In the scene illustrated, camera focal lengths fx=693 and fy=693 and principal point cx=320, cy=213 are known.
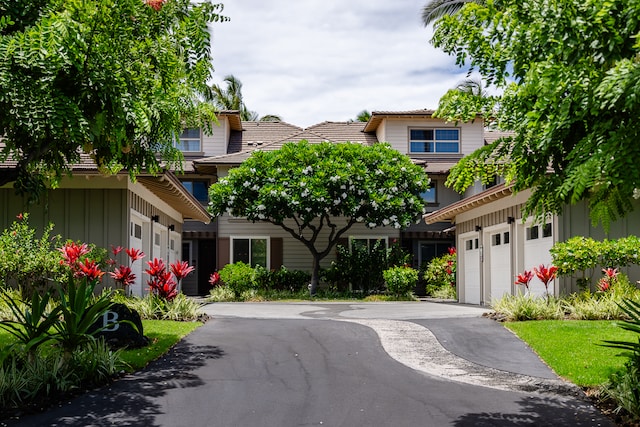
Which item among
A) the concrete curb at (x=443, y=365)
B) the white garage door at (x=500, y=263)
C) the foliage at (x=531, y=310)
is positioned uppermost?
the white garage door at (x=500, y=263)

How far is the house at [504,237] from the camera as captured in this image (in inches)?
631

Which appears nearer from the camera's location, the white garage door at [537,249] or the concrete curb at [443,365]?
the concrete curb at [443,365]

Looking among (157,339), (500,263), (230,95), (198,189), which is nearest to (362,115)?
(230,95)

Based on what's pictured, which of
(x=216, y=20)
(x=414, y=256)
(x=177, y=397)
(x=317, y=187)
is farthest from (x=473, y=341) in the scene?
(x=414, y=256)

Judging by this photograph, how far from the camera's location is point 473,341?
12312mm

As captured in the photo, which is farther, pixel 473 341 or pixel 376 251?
pixel 376 251

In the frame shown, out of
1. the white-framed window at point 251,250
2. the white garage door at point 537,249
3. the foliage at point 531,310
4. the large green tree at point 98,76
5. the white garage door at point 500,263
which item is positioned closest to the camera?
the large green tree at point 98,76

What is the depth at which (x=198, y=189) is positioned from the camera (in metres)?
31.6

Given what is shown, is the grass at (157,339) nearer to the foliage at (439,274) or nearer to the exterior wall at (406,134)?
the foliage at (439,274)

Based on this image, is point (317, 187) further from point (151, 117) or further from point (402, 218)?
point (151, 117)

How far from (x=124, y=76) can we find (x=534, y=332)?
27.5 feet

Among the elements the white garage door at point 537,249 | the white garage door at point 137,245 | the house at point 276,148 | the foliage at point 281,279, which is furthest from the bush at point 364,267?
the white garage door at point 537,249

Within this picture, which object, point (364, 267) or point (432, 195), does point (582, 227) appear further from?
point (432, 195)

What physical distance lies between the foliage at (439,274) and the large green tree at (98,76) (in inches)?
759
